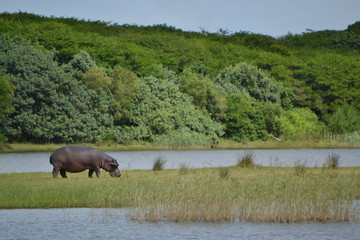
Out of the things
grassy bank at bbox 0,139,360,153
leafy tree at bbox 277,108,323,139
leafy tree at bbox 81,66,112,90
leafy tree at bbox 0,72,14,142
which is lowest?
grassy bank at bbox 0,139,360,153

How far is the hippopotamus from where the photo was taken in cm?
2680

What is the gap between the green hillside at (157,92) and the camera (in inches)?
2372

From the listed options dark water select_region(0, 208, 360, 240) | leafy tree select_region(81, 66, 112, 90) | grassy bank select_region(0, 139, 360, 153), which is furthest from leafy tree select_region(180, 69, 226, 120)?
dark water select_region(0, 208, 360, 240)

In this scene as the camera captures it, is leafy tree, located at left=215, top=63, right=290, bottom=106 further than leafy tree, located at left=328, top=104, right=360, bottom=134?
Yes

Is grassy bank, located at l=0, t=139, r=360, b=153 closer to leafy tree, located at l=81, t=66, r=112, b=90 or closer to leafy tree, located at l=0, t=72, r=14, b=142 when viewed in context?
leafy tree, located at l=0, t=72, r=14, b=142

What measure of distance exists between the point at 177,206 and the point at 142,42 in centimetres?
8409

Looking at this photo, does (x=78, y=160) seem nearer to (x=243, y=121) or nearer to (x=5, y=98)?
(x=5, y=98)

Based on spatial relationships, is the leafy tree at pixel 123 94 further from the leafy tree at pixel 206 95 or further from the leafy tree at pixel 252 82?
the leafy tree at pixel 252 82

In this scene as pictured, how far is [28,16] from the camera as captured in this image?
4476 inches

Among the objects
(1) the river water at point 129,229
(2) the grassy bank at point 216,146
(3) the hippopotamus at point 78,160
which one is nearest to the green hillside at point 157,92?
(2) the grassy bank at point 216,146

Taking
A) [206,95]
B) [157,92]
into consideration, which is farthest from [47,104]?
[206,95]

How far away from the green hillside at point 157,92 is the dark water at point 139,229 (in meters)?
36.9

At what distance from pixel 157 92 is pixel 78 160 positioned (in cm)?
4351

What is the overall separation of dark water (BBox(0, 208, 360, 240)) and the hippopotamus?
23.2ft
